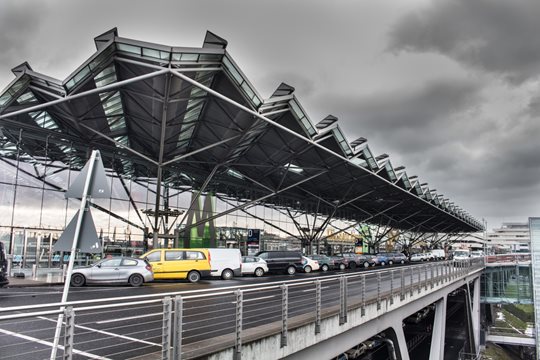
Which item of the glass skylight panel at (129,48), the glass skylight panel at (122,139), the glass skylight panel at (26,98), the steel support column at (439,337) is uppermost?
the glass skylight panel at (129,48)

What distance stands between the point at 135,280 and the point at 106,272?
1.30m

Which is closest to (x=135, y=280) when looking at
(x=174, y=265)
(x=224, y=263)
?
(x=174, y=265)

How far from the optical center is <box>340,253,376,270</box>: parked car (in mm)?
43391

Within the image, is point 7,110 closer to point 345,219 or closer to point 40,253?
point 40,253

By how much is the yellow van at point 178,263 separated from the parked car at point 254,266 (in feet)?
19.0

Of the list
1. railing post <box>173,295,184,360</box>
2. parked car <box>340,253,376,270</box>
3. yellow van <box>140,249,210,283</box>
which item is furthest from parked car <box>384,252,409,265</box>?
railing post <box>173,295,184,360</box>

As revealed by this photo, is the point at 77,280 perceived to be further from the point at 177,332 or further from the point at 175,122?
the point at 177,332

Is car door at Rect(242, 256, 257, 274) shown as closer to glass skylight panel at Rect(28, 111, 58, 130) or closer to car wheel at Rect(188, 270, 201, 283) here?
car wheel at Rect(188, 270, 201, 283)

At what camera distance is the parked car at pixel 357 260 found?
142 feet

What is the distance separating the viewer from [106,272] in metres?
18.7

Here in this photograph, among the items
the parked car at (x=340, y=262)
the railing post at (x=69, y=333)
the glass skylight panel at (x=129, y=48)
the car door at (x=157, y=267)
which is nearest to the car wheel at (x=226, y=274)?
the car door at (x=157, y=267)

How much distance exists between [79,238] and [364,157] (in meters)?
33.1

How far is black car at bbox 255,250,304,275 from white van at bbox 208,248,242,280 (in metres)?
6.27

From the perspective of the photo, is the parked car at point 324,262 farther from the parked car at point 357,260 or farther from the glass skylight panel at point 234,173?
the glass skylight panel at point 234,173
